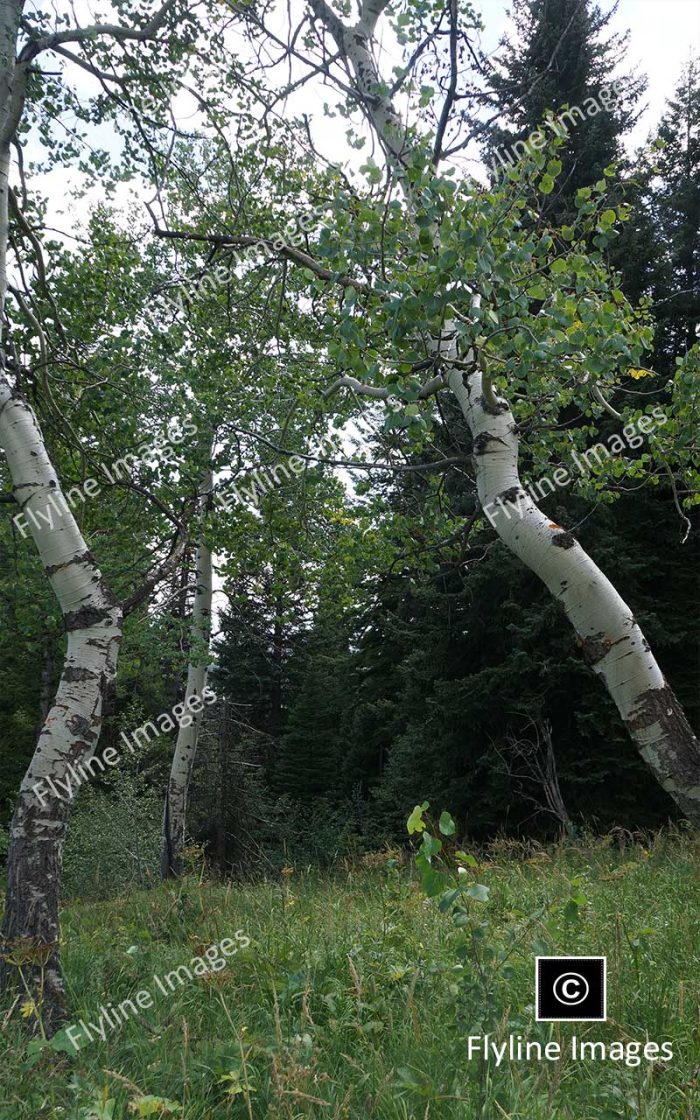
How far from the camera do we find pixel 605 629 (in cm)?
395

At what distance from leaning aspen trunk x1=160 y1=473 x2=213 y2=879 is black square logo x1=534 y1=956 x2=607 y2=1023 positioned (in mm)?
8325

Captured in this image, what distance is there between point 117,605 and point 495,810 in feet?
29.4

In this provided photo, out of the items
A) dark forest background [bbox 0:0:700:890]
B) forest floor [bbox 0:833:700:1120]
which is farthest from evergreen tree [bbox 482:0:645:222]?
forest floor [bbox 0:833:700:1120]

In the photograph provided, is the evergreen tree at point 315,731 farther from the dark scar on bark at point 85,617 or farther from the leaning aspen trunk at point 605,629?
the dark scar on bark at point 85,617

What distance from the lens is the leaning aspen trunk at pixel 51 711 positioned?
3.57 metres

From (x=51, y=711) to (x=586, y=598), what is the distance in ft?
9.73

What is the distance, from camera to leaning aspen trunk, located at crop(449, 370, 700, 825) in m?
3.75

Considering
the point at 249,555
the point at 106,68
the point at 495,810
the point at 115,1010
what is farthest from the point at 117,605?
the point at 495,810

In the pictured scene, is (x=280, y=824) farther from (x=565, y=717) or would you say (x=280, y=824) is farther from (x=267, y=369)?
(x=267, y=369)

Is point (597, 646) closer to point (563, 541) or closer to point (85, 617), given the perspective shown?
point (563, 541)

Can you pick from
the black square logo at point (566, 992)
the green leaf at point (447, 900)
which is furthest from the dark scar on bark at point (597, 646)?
the green leaf at point (447, 900)

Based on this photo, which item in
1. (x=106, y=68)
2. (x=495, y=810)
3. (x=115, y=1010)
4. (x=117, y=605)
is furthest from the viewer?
(x=495, y=810)

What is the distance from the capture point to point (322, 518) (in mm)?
9422

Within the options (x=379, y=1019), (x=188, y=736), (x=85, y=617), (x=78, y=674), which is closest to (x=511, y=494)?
(x=85, y=617)
